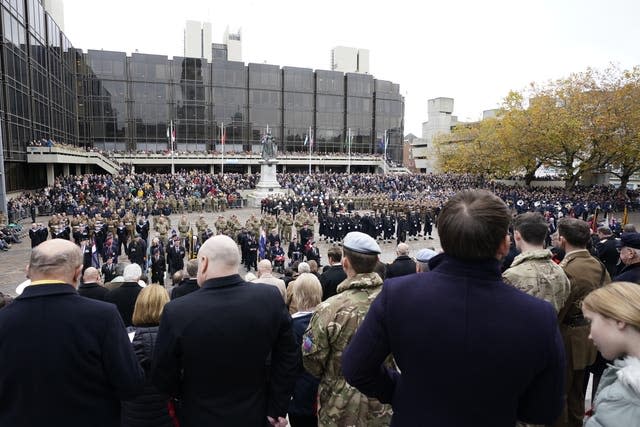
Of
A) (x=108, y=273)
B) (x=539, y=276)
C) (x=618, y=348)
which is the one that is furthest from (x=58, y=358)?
(x=108, y=273)

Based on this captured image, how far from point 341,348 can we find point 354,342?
735mm

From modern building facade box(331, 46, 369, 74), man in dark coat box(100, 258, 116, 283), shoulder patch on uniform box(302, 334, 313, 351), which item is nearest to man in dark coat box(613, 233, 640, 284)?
shoulder patch on uniform box(302, 334, 313, 351)

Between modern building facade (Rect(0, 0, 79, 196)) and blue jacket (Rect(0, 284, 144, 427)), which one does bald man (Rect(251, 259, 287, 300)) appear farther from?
modern building facade (Rect(0, 0, 79, 196))

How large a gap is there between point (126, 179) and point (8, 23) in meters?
12.7

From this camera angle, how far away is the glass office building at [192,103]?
4250cm

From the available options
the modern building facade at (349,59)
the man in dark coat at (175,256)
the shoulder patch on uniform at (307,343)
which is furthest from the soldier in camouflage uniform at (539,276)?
the modern building facade at (349,59)

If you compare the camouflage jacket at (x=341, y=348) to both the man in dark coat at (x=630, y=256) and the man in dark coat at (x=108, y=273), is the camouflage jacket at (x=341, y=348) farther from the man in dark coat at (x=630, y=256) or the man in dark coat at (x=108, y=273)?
the man in dark coat at (x=108, y=273)

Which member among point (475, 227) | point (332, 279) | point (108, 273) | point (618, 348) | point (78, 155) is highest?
point (78, 155)

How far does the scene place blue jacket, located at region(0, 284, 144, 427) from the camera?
90.5 inches

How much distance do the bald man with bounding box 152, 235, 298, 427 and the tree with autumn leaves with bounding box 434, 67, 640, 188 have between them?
39838 millimetres

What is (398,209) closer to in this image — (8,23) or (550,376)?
(550,376)

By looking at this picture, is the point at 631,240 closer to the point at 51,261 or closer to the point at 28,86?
the point at 51,261

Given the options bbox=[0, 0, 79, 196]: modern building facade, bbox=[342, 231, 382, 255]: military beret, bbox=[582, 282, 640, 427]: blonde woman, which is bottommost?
bbox=[582, 282, 640, 427]: blonde woman

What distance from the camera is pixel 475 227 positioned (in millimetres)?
1808
